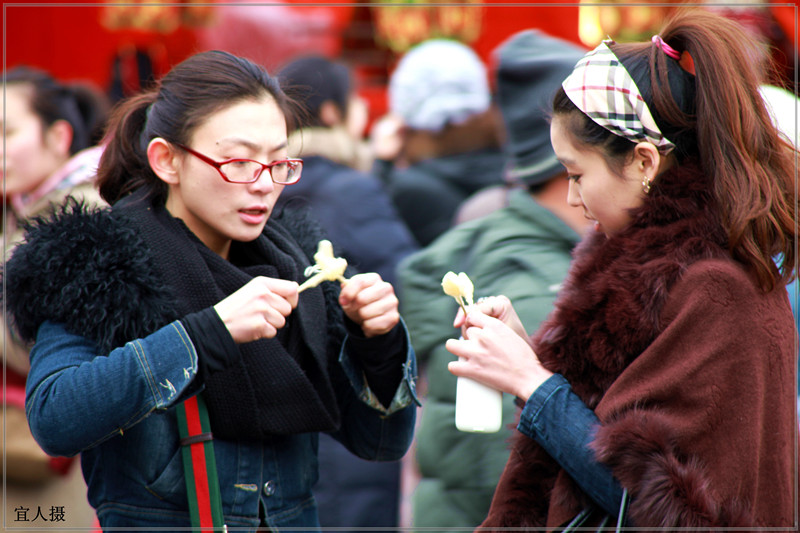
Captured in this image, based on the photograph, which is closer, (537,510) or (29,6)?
(537,510)

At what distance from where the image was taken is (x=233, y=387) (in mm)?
1816

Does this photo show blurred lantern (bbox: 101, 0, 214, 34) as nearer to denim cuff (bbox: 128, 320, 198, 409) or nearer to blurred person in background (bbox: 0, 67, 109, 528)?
blurred person in background (bbox: 0, 67, 109, 528)

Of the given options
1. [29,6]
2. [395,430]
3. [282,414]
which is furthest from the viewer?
[29,6]

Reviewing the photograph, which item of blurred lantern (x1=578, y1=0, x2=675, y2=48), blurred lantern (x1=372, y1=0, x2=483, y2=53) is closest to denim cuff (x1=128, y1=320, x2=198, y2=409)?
Answer: blurred lantern (x1=578, y1=0, x2=675, y2=48)

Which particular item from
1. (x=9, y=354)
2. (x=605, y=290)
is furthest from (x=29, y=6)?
(x=605, y=290)

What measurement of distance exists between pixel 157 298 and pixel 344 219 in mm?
2022

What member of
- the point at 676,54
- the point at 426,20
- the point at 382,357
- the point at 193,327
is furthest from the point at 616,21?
the point at 193,327

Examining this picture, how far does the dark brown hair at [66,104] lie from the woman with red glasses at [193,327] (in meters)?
1.56

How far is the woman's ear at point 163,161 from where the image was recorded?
74.3 inches

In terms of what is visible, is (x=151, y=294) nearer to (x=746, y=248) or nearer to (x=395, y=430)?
(x=395, y=430)

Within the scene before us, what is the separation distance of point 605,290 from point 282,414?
773 millimetres

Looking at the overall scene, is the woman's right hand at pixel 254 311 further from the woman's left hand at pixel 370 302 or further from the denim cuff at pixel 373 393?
the denim cuff at pixel 373 393

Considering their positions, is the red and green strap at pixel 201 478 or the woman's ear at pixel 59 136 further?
the woman's ear at pixel 59 136

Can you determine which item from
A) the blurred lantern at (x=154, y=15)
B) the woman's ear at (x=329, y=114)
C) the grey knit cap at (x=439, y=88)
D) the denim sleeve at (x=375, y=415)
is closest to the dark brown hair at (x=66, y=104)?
the woman's ear at (x=329, y=114)
